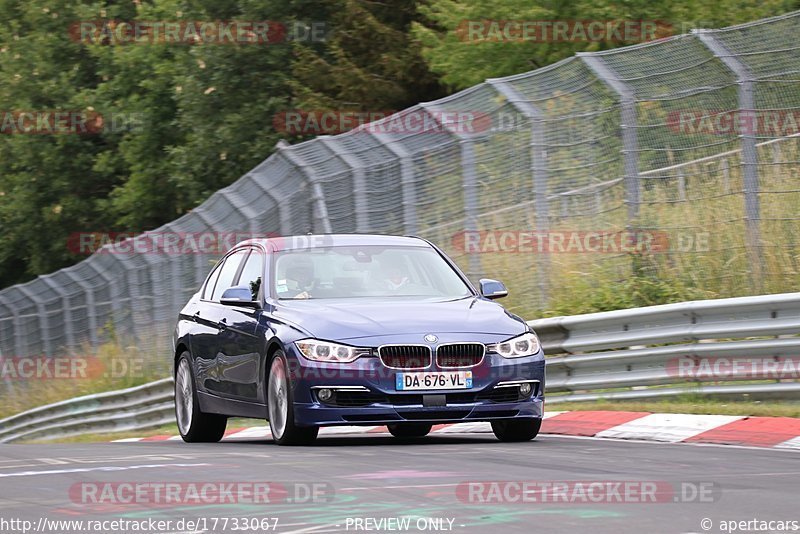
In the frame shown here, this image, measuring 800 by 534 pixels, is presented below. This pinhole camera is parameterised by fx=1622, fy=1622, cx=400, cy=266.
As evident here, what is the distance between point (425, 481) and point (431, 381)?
2706 millimetres

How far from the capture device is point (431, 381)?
10.8 metres

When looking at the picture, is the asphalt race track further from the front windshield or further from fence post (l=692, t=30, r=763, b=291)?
fence post (l=692, t=30, r=763, b=291)

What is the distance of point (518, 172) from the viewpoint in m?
15.9

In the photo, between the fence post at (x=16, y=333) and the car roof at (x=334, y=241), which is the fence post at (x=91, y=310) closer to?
the fence post at (x=16, y=333)

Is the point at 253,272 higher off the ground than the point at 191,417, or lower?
higher

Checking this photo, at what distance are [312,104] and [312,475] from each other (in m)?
34.4

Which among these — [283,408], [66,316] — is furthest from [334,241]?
[66,316]

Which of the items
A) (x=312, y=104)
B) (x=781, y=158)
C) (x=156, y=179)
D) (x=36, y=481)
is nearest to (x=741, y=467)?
(x=36, y=481)

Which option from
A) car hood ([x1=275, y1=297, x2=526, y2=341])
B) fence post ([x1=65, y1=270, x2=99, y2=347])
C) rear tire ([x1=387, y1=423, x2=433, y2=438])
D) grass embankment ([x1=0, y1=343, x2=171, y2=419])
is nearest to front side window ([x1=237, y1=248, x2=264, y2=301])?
car hood ([x1=275, y1=297, x2=526, y2=341])

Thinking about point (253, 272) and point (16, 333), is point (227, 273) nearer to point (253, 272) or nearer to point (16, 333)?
point (253, 272)

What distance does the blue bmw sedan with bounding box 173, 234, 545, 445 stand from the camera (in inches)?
423

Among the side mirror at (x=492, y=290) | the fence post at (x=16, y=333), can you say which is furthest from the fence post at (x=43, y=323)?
the side mirror at (x=492, y=290)

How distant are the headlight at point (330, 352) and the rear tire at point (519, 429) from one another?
1264 millimetres

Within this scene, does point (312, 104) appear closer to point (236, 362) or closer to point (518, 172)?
point (518, 172)
